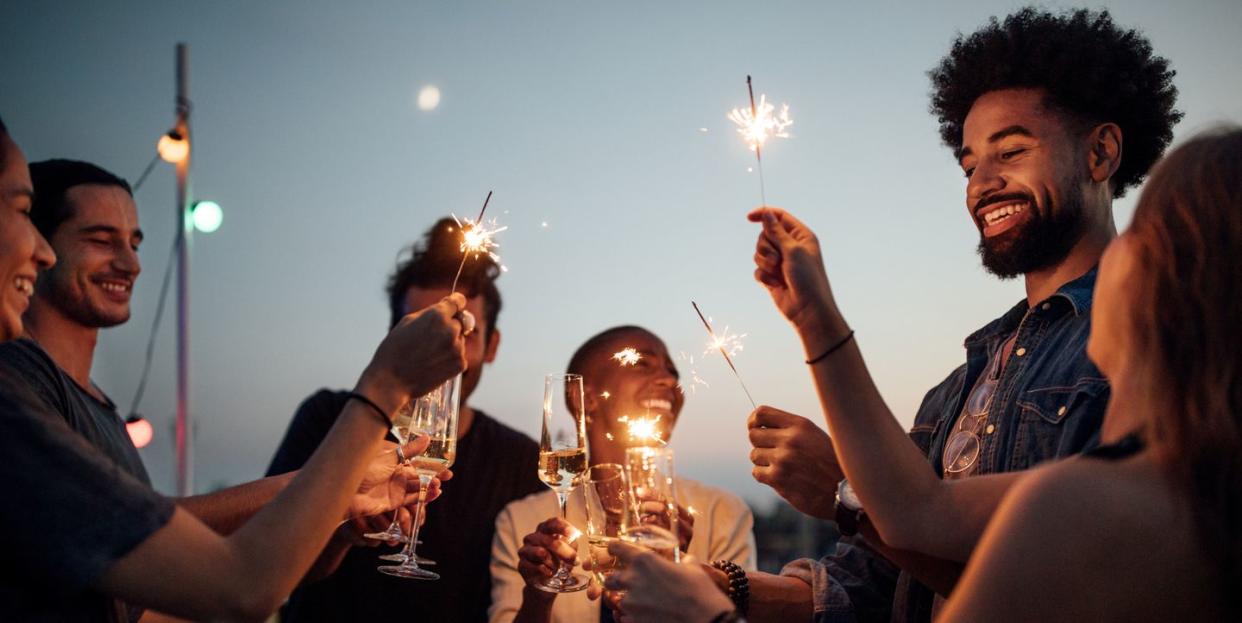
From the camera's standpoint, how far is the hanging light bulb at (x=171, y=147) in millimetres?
8109

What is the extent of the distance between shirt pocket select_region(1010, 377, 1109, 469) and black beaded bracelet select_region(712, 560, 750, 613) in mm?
1006

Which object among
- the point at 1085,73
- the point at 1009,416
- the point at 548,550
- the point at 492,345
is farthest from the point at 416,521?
the point at 1085,73

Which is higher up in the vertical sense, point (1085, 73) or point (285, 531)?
point (1085, 73)

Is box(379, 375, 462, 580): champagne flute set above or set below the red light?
below

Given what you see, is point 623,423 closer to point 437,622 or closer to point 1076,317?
point 437,622

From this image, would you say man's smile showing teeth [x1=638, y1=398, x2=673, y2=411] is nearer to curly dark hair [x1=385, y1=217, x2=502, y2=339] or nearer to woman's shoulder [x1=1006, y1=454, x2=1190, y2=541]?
curly dark hair [x1=385, y1=217, x2=502, y2=339]

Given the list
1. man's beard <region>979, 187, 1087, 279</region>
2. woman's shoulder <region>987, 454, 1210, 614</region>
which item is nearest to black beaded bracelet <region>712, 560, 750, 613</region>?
man's beard <region>979, 187, 1087, 279</region>

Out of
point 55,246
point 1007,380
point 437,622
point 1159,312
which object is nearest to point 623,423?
point 437,622

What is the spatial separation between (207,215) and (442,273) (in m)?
4.03

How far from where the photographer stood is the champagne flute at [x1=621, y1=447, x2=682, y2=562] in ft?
8.12

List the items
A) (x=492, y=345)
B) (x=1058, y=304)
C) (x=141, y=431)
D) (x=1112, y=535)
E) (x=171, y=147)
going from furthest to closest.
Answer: (x=171, y=147), (x=141, y=431), (x=492, y=345), (x=1058, y=304), (x=1112, y=535)

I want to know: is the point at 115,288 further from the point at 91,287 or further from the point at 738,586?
the point at 738,586

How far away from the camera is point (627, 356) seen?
5035mm

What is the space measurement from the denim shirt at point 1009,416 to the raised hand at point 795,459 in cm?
42
